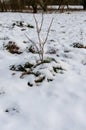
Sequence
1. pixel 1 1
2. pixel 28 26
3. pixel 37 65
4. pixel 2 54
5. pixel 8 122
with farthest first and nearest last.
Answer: pixel 1 1 → pixel 28 26 → pixel 2 54 → pixel 37 65 → pixel 8 122

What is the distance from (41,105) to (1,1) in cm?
1801

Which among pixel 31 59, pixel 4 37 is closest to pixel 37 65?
pixel 31 59

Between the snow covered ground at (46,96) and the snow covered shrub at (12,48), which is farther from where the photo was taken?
the snow covered shrub at (12,48)

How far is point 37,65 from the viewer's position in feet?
16.6

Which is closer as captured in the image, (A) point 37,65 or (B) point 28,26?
(A) point 37,65

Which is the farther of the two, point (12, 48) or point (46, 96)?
point (12, 48)

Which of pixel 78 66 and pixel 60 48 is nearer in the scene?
pixel 78 66

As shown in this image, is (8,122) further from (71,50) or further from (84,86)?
(71,50)

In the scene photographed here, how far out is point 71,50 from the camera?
20.1 feet

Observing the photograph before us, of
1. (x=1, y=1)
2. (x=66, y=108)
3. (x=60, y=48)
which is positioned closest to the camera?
(x=66, y=108)

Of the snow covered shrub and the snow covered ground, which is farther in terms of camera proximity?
the snow covered shrub

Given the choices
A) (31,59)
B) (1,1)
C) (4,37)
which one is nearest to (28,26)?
(4,37)

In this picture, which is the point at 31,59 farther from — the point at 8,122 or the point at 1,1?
the point at 1,1

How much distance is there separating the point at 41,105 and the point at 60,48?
8.70ft
